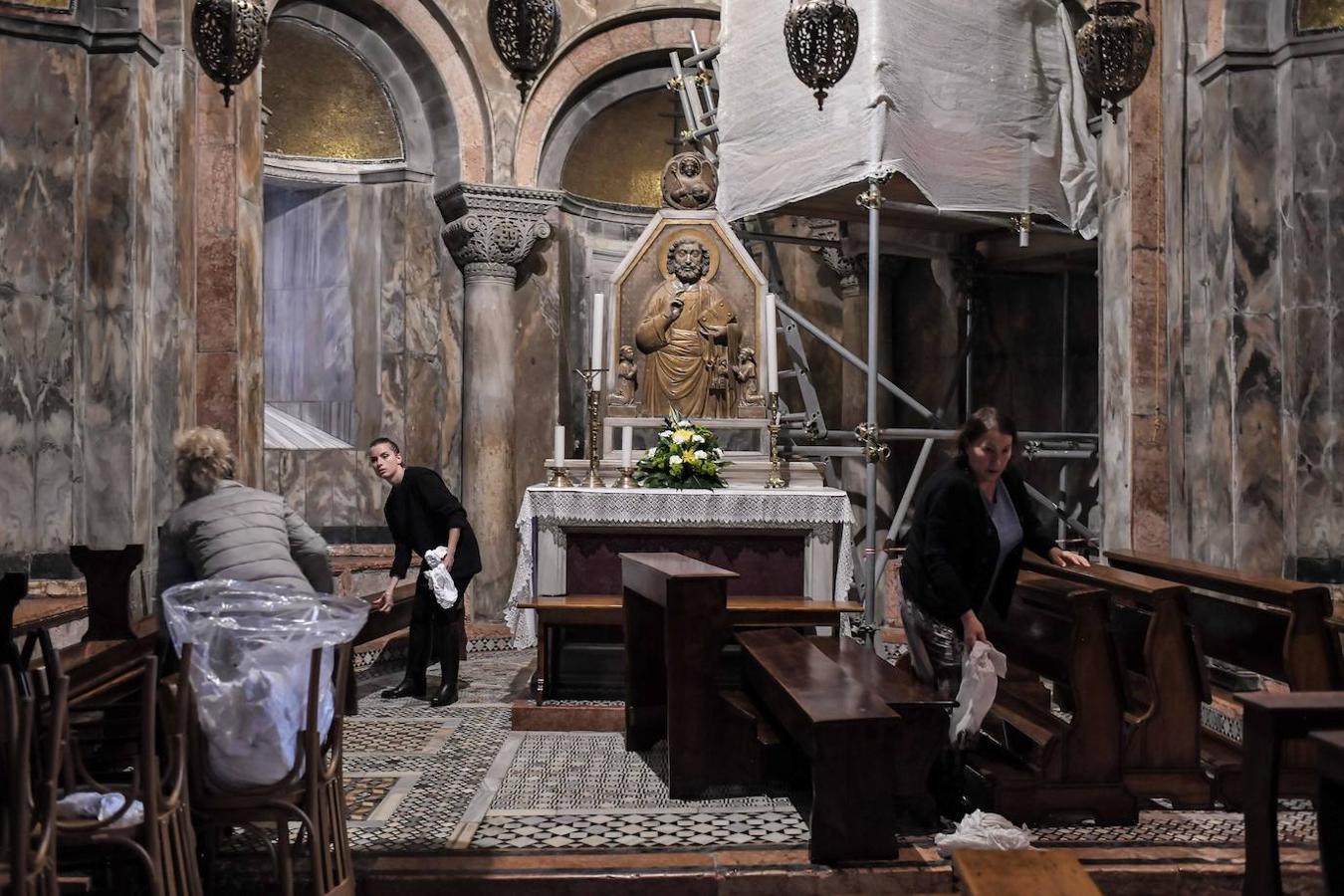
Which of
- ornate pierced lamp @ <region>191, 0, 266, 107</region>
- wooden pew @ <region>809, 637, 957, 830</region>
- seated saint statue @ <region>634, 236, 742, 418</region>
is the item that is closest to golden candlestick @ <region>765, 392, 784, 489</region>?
seated saint statue @ <region>634, 236, 742, 418</region>

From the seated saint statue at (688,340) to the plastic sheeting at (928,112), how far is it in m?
1.05

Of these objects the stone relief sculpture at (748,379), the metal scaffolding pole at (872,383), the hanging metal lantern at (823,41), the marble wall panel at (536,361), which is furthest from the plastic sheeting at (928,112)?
the hanging metal lantern at (823,41)

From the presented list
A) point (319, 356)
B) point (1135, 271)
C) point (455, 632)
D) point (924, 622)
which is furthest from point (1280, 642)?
point (319, 356)

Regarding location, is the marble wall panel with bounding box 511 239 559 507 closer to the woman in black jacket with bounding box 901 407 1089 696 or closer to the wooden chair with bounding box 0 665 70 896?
the woman in black jacket with bounding box 901 407 1089 696

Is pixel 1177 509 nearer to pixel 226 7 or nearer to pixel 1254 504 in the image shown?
pixel 1254 504

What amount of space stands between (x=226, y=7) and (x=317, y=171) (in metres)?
5.36

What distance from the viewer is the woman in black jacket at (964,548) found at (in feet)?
16.0

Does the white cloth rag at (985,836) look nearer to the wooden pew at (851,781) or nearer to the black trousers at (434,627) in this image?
the wooden pew at (851,781)

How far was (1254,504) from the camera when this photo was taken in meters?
7.72

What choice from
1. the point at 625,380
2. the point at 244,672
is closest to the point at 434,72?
the point at 625,380

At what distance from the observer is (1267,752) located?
3.04 m

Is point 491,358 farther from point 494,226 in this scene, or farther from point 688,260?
point 688,260

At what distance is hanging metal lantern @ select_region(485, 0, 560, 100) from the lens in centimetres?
656

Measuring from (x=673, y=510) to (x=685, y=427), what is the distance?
75cm
